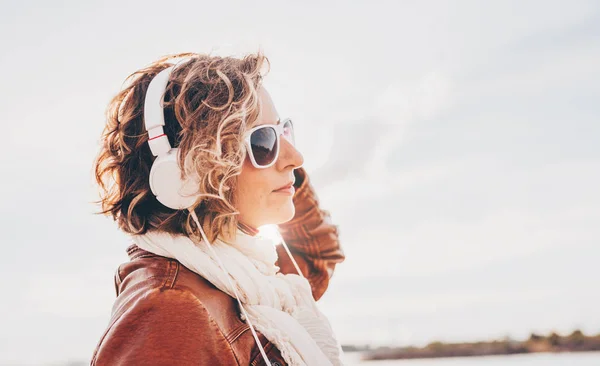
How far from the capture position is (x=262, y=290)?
65.7 inches

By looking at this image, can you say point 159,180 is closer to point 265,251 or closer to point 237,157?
point 237,157

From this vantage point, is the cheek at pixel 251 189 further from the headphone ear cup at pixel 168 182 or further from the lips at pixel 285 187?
the headphone ear cup at pixel 168 182

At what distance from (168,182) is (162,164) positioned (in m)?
0.05

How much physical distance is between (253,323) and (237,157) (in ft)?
1.50

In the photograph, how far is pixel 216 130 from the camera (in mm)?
1639

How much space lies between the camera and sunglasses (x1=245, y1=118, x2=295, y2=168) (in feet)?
5.69

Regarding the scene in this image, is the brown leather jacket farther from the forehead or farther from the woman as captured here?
the forehead

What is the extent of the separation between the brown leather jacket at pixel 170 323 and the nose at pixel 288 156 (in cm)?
46

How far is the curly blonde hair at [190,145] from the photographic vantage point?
162 cm

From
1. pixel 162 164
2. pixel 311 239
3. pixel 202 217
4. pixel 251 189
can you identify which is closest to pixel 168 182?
pixel 162 164

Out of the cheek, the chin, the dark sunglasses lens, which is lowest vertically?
the chin

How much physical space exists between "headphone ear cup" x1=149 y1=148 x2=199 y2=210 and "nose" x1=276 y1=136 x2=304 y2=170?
1.20ft

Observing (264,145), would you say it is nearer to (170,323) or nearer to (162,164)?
(162,164)

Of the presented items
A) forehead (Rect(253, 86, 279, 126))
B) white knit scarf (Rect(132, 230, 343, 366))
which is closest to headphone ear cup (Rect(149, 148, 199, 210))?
white knit scarf (Rect(132, 230, 343, 366))
